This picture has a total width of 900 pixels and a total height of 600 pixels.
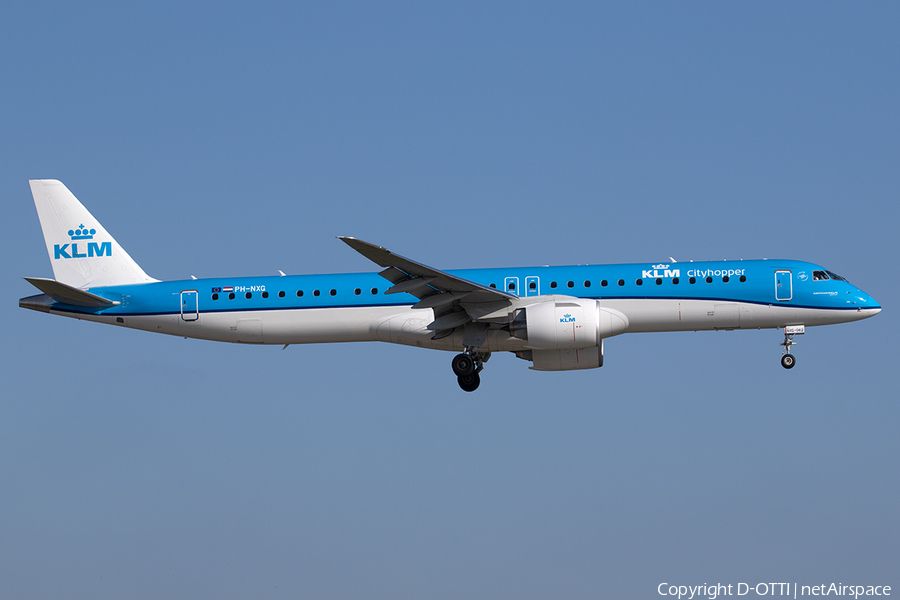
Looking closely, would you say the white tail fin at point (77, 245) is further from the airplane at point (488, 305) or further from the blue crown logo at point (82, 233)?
the airplane at point (488, 305)

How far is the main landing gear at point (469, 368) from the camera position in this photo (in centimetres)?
4084

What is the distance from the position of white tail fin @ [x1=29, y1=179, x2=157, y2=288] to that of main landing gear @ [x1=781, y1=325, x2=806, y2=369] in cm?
2489

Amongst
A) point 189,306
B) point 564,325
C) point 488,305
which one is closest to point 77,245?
point 189,306

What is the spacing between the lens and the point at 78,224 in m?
46.0

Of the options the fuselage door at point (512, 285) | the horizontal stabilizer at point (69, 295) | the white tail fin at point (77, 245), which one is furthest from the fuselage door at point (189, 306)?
the fuselage door at point (512, 285)

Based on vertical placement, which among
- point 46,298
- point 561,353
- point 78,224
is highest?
point 78,224

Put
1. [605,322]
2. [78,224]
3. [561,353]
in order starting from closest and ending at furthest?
[605,322] → [561,353] → [78,224]

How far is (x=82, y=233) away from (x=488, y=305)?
713 inches

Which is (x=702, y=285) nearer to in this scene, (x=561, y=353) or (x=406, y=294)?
(x=561, y=353)

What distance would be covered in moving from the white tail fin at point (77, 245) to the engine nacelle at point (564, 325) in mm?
16243

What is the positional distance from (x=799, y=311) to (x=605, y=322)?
728 cm

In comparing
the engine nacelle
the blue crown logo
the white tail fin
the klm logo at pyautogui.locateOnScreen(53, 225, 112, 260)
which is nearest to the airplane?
the engine nacelle

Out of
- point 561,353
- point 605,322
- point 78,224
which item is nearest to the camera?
point 605,322

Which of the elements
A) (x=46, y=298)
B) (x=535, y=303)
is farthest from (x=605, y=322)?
(x=46, y=298)
